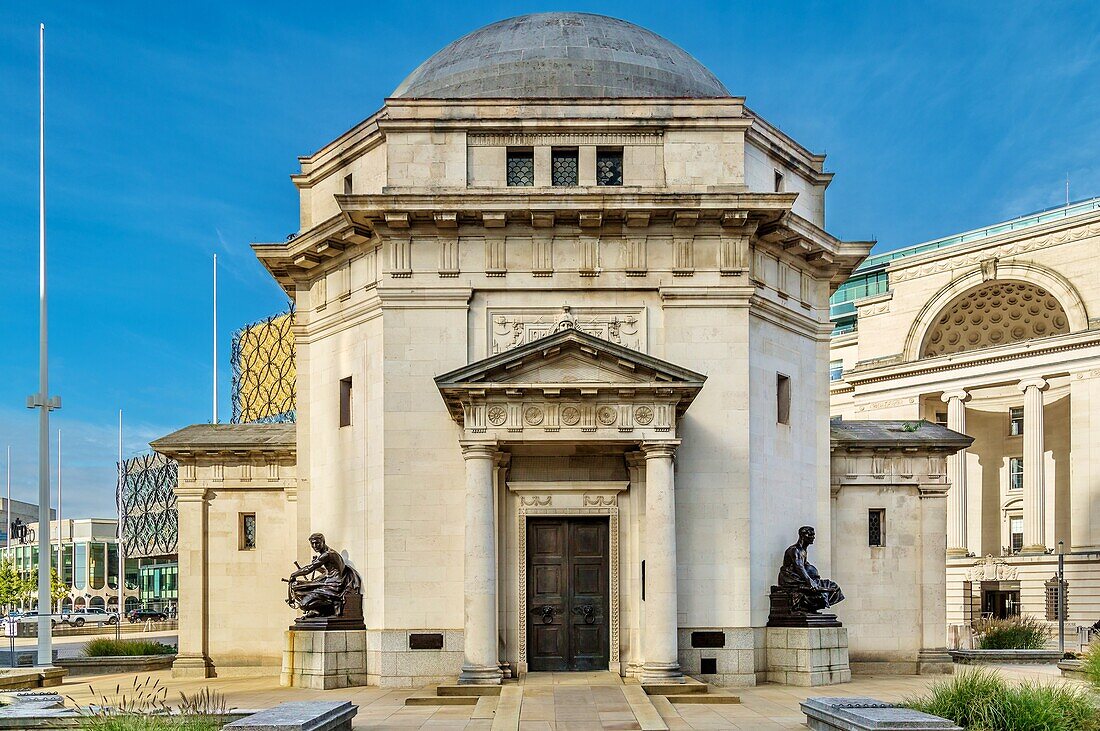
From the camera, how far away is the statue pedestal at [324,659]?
2739cm

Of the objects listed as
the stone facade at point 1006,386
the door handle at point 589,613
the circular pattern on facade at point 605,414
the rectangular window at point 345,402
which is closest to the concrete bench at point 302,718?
the circular pattern on facade at point 605,414

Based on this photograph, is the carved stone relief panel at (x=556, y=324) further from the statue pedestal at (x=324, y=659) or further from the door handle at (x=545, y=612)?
the statue pedestal at (x=324, y=659)

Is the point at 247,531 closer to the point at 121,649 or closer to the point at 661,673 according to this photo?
the point at 121,649

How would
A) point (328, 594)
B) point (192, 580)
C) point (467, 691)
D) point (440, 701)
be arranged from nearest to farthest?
point (440, 701), point (467, 691), point (328, 594), point (192, 580)

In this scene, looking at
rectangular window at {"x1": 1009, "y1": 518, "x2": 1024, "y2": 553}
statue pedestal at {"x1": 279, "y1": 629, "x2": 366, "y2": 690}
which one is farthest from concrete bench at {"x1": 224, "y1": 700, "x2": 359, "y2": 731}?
rectangular window at {"x1": 1009, "y1": 518, "x2": 1024, "y2": 553}

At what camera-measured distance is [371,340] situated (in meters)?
29.7

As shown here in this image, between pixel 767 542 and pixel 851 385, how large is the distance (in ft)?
202

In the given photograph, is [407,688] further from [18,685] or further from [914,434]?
[914,434]

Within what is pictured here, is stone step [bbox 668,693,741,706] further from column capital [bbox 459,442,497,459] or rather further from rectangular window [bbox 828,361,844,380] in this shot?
rectangular window [bbox 828,361,844,380]

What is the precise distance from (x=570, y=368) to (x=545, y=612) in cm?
597

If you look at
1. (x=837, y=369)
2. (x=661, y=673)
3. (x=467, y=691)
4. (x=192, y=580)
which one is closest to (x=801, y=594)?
(x=661, y=673)

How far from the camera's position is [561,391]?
85.5ft

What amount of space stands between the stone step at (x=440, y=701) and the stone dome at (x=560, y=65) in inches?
564

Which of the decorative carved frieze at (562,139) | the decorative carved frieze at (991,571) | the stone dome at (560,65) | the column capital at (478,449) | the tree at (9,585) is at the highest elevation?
the stone dome at (560,65)
